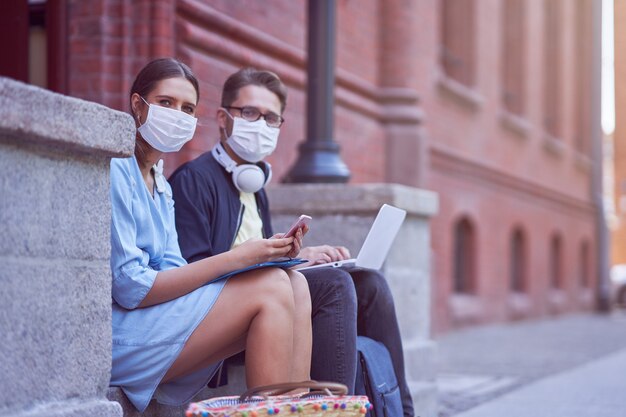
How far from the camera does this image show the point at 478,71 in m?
14.9

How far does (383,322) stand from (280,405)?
1625 millimetres

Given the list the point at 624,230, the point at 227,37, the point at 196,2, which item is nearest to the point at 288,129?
the point at 227,37

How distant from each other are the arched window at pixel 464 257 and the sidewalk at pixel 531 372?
0.62 m

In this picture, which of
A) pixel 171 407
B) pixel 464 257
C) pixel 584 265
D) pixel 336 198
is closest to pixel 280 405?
pixel 171 407

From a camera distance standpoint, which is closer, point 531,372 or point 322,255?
point 322,255

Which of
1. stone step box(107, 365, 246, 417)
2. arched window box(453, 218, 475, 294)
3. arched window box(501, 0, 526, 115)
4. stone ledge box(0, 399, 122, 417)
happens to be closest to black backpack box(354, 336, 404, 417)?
stone step box(107, 365, 246, 417)

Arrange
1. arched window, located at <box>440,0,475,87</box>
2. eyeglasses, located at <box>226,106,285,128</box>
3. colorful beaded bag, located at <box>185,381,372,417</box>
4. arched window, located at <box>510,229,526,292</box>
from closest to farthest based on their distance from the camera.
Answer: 1. colorful beaded bag, located at <box>185,381,372,417</box>
2. eyeglasses, located at <box>226,106,285,128</box>
3. arched window, located at <box>440,0,475,87</box>
4. arched window, located at <box>510,229,526,292</box>

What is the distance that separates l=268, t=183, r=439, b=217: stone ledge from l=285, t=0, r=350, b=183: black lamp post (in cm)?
34

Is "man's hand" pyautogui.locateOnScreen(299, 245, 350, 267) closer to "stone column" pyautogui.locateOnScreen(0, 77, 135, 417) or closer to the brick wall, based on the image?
"stone column" pyautogui.locateOnScreen(0, 77, 135, 417)

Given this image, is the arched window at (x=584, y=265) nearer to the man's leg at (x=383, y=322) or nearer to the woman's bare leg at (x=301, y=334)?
the man's leg at (x=383, y=322)

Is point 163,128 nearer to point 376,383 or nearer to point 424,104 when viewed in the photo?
point 376,383

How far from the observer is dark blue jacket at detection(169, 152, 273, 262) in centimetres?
421

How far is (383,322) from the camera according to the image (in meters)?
4.66

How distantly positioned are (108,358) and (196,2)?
446 centimetres
